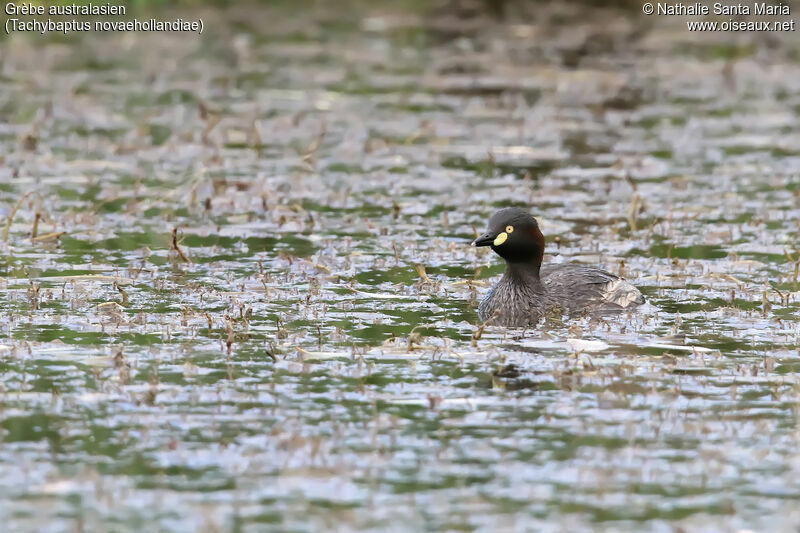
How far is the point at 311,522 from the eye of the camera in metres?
7.39

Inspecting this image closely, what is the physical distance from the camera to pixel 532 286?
12531 millimetres

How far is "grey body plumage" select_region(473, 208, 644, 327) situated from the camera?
12.2 metres

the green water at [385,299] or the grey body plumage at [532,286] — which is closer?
the green water at [385,299]

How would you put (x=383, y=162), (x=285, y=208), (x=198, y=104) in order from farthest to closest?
(x=198, y=104) → (x=383, y=162) → (x=285, y=208)

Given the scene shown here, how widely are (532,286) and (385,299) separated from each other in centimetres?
125

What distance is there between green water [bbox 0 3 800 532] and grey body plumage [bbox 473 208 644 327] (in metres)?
0.29

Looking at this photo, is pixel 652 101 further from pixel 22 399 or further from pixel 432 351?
pixel 22 399

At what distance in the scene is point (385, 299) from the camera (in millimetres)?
12539

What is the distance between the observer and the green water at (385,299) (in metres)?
7.91

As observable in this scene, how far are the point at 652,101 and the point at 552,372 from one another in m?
15.2

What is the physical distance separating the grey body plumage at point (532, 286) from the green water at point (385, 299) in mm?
293

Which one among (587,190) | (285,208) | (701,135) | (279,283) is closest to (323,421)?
(279,283)

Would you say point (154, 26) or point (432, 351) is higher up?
point (154, 26)

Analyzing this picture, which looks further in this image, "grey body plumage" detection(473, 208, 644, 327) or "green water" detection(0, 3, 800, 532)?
"grey body plumage" detection(473, 208, 644, 327)
